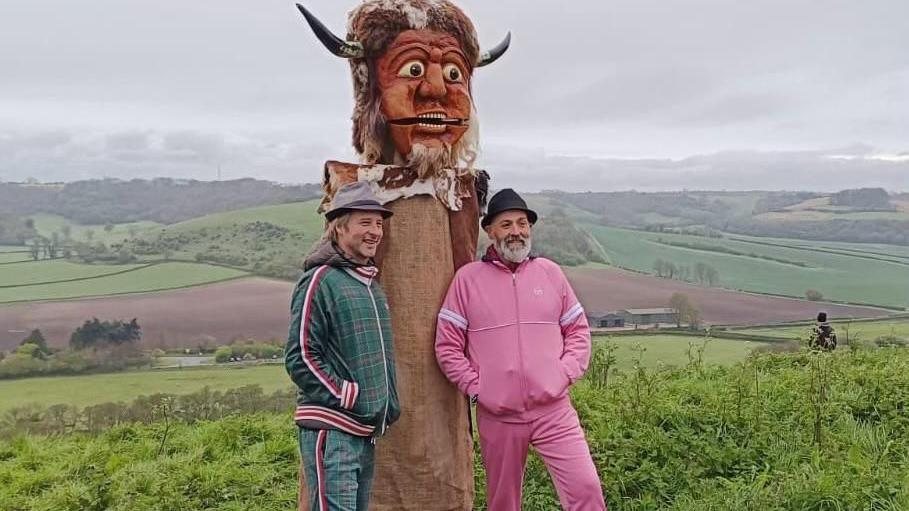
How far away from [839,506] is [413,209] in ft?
9.45

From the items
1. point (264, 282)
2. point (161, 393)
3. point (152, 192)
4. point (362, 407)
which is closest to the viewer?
point (362, 407)

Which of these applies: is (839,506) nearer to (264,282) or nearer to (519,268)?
(519,268)

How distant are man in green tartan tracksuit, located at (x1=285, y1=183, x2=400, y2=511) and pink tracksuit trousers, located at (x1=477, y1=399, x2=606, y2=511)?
0.61m

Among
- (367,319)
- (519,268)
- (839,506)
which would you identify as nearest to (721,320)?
(839,506)

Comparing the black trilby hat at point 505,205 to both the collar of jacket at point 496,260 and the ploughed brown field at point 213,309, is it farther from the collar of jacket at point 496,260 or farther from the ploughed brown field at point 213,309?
the ploughed brown field at point 213,309

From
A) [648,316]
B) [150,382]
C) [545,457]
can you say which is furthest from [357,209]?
[648,316]

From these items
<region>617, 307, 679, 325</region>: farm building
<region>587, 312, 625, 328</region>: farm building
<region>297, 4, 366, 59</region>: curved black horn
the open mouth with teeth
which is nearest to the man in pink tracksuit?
the open mouth with teeth

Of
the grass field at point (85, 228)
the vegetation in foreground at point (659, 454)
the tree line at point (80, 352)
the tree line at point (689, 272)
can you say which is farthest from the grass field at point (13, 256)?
the tree line at point (689, 272)

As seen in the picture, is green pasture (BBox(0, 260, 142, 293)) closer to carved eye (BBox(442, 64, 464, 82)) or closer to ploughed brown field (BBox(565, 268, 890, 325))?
ploughed brown field (BBox(565, 268, 890, 325))

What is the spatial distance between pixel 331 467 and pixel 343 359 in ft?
1.30

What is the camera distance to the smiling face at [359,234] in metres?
2.61

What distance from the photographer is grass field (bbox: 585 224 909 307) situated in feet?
33.5

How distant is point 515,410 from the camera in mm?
2982

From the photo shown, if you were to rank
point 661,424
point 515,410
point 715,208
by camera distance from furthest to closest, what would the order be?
point 715,208 → point 661,424 → point 515,410
